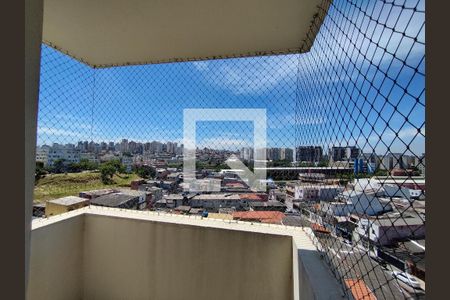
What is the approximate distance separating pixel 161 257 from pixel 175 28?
184 cm

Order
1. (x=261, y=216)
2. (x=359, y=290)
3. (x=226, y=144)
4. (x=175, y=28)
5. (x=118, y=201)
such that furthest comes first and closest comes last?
(x=118, y=201)
(x=226, y=144)
(x=261, y=216)
(x=175, y=28)
(x=359, y=290)

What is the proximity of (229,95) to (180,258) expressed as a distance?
1.45m

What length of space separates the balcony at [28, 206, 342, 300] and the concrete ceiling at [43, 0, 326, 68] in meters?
1.54

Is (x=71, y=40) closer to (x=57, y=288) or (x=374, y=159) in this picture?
(x=57, y=288)

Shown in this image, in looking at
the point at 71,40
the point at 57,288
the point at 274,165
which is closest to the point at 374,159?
the point at 274,165

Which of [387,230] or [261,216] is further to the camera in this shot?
[261,216]

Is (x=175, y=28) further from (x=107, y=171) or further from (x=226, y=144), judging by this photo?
(x=107, y=171)

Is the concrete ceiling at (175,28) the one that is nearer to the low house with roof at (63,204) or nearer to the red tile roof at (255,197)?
the red tile roof at (255,197)

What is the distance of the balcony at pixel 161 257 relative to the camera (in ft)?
5.46

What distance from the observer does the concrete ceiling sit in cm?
156

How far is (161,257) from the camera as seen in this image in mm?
1884

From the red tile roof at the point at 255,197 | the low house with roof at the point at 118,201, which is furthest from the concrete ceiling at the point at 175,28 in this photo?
the low house with roof at the point at 118,201

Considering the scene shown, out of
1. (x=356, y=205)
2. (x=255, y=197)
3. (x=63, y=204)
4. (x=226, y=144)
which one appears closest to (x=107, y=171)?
(x=63, y=204)

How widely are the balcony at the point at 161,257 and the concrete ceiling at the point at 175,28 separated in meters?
1.54
